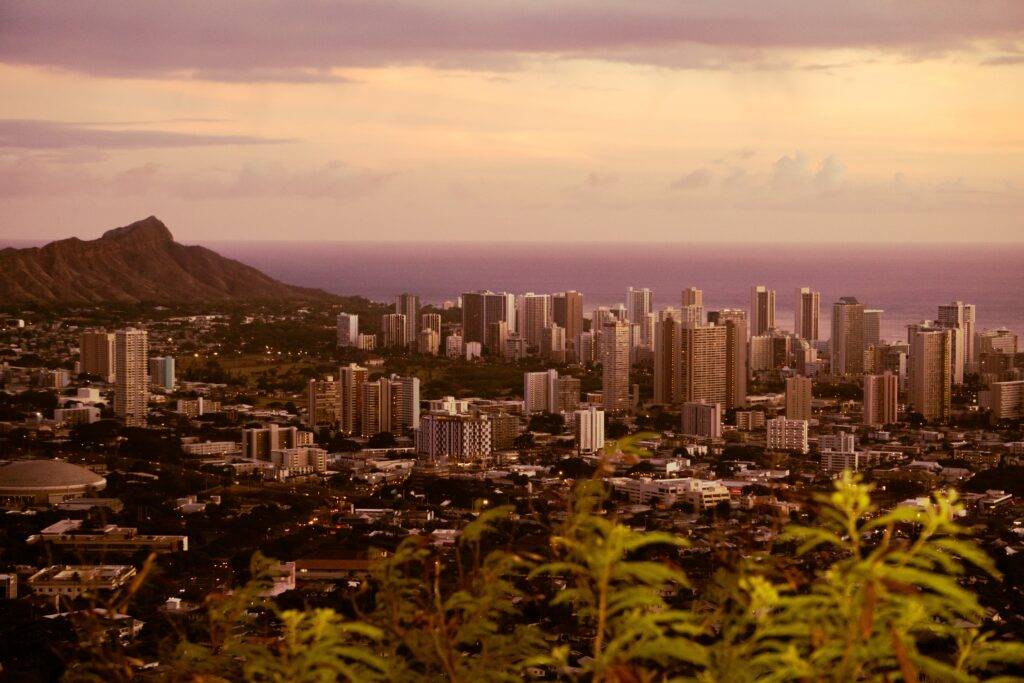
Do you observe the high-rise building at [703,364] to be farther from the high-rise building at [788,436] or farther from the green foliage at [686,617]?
the green foliage at [686,617]

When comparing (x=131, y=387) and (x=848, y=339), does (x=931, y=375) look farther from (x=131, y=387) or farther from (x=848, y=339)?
(x=131, y=387)

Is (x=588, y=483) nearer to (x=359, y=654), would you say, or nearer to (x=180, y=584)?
(x=359, y=654)

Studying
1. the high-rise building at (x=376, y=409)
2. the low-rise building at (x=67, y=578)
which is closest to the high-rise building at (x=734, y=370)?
the high-rise building at (x=376, y=409)

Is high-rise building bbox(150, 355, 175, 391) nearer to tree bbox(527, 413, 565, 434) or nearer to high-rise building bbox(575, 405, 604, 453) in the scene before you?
tree bbox(527, 413, 565, 434)

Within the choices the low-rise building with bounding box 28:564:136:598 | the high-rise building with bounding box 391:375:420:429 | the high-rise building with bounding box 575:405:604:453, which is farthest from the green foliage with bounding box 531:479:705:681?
the high-rise building with bounding box 391:375:420:429

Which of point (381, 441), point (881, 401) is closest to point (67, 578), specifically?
point (381, 441)

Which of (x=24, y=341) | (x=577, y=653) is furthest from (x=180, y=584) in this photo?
(x=24, y=341)
